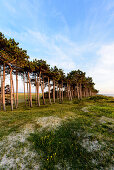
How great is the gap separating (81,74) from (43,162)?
34968 millimetres

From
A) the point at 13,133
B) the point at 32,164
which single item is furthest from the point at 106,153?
the point at 13,133

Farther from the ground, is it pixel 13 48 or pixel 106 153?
pixel 13 48

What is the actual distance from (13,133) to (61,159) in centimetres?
538

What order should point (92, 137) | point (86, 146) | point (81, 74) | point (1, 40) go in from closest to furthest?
point (86, 146), point (92, 137), point (1, 40), point (81, 74)

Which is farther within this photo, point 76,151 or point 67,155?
point 76,151

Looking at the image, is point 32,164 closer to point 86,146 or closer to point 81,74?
point 86,146

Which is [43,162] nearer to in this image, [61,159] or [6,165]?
[61,159]

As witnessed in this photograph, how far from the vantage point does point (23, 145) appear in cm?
542

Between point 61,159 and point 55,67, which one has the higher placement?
point 55,67

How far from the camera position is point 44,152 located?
4797 mm

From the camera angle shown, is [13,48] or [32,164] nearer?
[32,164]

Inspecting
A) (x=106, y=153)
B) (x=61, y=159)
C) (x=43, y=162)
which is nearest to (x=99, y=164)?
(x=106, y=153)

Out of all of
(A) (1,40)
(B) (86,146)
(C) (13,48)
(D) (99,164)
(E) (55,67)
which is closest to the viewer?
(D) (99,164)

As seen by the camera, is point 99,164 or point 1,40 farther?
Result: point 1,40
